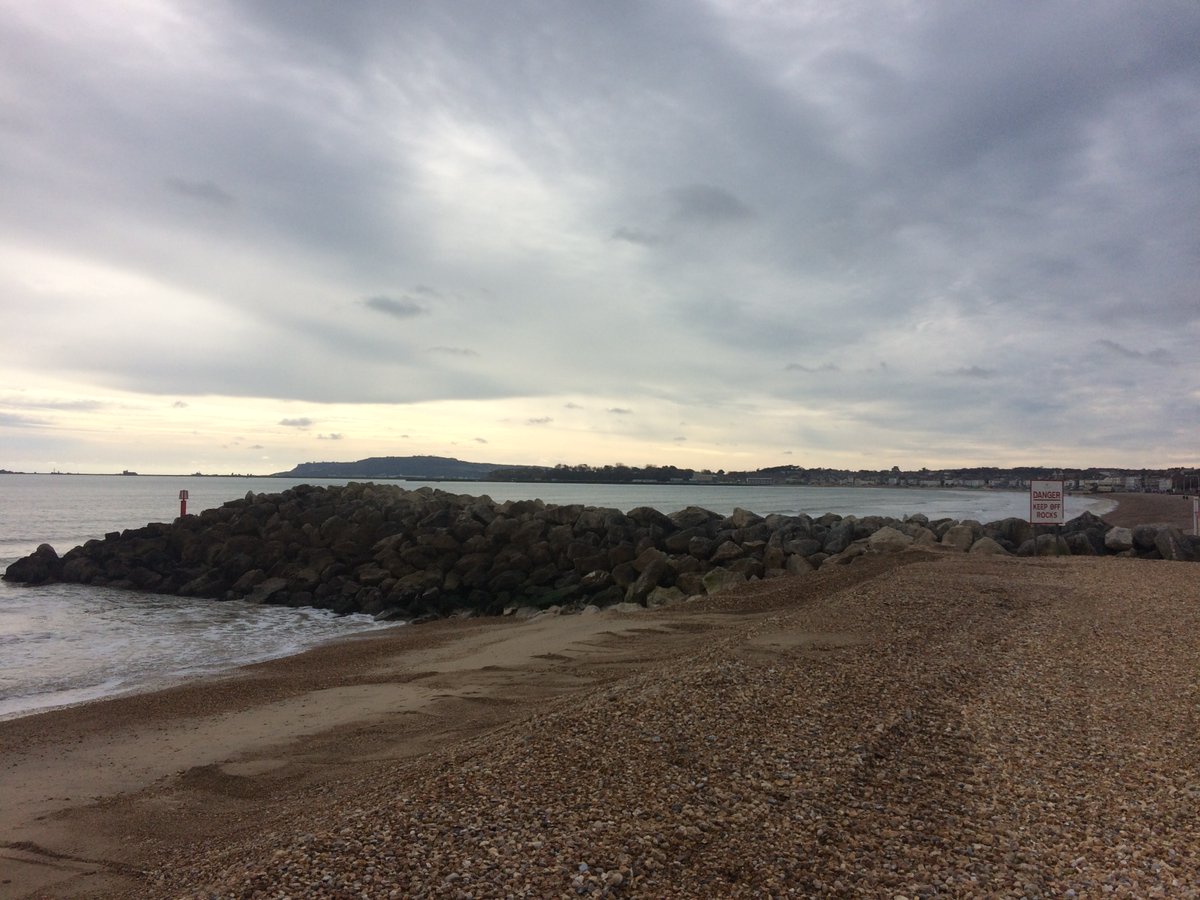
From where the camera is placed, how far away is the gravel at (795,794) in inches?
126

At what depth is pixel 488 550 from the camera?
18.2m

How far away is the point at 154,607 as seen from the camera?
16.4 m

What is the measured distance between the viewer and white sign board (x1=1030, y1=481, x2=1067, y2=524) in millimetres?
14812

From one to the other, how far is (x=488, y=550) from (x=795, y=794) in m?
14.8

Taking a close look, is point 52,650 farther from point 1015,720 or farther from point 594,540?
point 1015,720

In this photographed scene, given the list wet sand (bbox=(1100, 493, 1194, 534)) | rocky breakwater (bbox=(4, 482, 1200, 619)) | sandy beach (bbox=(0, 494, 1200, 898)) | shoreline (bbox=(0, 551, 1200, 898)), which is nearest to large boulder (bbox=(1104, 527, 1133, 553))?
rocky breakwater (bbox=(4, 482, 1200, 619))

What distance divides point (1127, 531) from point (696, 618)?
11.4 meters

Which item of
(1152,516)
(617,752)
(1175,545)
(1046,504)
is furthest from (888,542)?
(1152,516)

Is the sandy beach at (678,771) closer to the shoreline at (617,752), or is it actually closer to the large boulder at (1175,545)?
the shoreline at (617,752)

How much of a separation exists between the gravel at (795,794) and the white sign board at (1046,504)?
8.43 metres

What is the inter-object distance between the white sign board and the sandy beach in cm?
602

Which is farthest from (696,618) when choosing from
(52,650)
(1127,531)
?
(1127,531)

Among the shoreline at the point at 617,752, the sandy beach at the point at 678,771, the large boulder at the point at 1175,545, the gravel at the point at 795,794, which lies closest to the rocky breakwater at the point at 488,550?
the large boulder at the point at 1175,545

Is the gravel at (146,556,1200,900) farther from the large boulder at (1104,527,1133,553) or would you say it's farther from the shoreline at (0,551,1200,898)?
the large boulder at (1104,527,1133,553)
